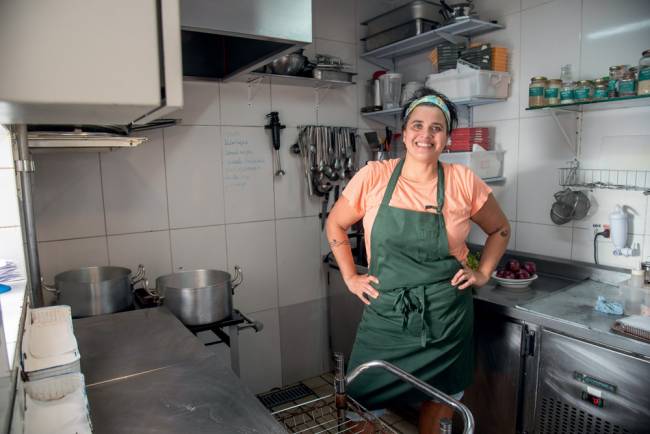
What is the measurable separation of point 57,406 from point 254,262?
168 cm

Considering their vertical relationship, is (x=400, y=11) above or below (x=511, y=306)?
above

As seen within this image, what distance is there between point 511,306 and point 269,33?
1240mm

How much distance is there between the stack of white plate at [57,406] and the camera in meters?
0.75

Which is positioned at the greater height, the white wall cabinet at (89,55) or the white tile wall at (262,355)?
the white wall cabinet at (89,55)

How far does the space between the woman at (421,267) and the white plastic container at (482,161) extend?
1.92 feet

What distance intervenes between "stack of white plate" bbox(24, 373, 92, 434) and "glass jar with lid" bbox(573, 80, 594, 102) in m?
1.86

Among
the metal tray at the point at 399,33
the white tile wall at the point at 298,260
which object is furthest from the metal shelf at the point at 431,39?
the white tile wall at the point at 298,260

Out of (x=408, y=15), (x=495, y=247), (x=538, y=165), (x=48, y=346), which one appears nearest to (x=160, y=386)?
(x=48, y=346)

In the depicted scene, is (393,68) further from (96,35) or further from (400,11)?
(96,35)

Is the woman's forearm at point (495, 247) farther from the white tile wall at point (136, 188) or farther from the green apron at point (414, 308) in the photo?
the white tile wall at point (136, 188)

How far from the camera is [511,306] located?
66.4 inches

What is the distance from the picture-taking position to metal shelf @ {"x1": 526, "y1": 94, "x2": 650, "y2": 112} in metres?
1.65

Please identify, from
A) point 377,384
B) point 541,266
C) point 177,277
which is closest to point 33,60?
point 377,384

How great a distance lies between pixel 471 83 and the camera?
2123 mm
